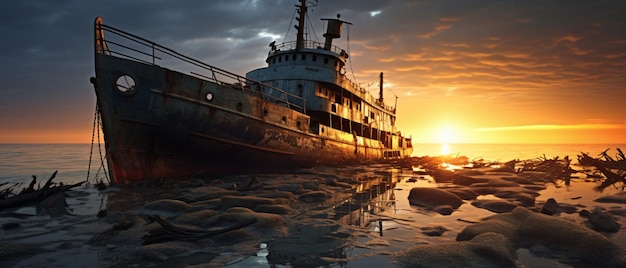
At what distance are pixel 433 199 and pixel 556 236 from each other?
3.96 metres

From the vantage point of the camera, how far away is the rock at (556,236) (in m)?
4.18

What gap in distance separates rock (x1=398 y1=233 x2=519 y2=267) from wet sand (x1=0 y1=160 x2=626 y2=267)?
0.08 metres

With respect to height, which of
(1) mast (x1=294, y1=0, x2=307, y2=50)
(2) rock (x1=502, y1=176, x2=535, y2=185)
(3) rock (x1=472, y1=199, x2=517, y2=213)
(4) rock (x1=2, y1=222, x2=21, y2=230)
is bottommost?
(4) rock (x1=2, y1=222, x2=21, y2=230)

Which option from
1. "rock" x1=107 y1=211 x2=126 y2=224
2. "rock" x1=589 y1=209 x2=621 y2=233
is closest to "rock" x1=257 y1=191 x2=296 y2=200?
"rock" x1=107 y1=211 x2=126 y2=224

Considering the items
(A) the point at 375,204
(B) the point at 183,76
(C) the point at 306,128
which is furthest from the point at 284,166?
(A) the point at 375,204

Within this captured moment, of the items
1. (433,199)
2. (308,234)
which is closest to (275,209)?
(308,234)

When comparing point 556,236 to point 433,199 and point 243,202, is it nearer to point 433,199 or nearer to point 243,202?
point 433,199

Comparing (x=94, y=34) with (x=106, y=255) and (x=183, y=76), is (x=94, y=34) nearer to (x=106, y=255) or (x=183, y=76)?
(x=183, y=76)

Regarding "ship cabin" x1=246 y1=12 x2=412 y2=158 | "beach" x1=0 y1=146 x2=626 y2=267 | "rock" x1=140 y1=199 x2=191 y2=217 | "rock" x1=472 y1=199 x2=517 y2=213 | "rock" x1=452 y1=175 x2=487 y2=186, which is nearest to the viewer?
"beach" x1=0 y1=146 x2=626 y2=267

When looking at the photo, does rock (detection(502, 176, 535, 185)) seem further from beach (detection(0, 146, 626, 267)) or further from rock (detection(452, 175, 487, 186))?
beach (detection(0, 146, 626, 267))

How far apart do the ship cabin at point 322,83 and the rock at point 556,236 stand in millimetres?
12415

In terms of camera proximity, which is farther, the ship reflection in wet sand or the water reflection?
the water reflection

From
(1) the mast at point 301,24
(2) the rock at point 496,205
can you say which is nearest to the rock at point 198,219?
(2) the rock at point 496,205

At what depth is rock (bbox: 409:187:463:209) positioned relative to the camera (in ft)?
27.6
